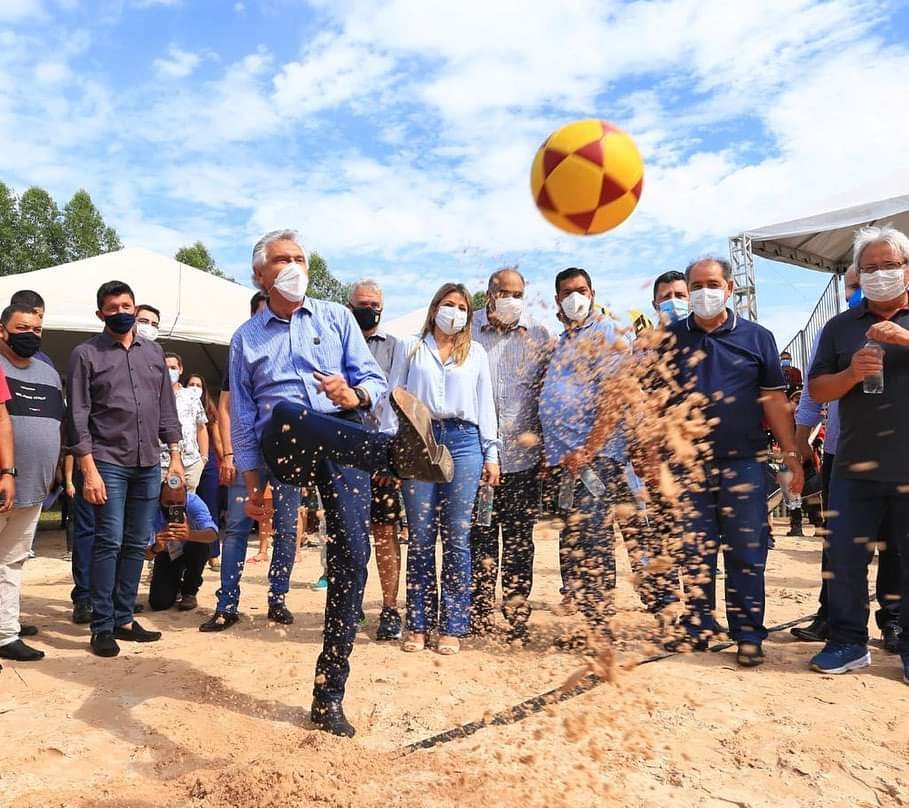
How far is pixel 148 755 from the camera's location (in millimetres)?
3031

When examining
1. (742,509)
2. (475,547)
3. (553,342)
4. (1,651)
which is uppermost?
(553,342)

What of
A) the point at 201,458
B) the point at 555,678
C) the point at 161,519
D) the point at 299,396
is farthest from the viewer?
the point at 201,458

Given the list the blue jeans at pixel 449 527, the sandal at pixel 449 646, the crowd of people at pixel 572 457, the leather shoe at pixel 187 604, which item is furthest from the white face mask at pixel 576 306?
the leather shoe at pixel 187 604

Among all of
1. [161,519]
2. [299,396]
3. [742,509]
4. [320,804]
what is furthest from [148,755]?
[742,509]

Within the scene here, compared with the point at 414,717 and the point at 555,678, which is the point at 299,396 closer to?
the point at 414,717

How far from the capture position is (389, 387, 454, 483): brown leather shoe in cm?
310

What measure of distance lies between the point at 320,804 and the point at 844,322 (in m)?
3.58

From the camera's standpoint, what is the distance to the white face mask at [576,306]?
182 inches

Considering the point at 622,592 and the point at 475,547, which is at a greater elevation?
the point at 475,547

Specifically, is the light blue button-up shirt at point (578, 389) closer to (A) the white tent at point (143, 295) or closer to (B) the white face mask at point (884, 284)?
(B) the white face mask at point (884, 284)

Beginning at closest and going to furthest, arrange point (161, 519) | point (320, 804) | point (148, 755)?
point (320, 804), point (148, 755), point (161, 519)

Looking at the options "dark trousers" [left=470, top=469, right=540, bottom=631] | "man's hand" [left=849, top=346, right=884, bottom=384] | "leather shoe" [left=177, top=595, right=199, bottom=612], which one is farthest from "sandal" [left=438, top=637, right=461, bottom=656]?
"man's hand" [left=849, top=346, right=884, bottom=384]

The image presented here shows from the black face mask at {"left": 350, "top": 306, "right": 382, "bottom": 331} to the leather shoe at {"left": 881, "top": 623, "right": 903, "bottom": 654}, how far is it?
369cm

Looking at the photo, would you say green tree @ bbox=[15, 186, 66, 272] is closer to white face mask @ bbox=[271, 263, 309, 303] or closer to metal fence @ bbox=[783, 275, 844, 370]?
metal fence @ bbox=[783, 275, 844, 370]
